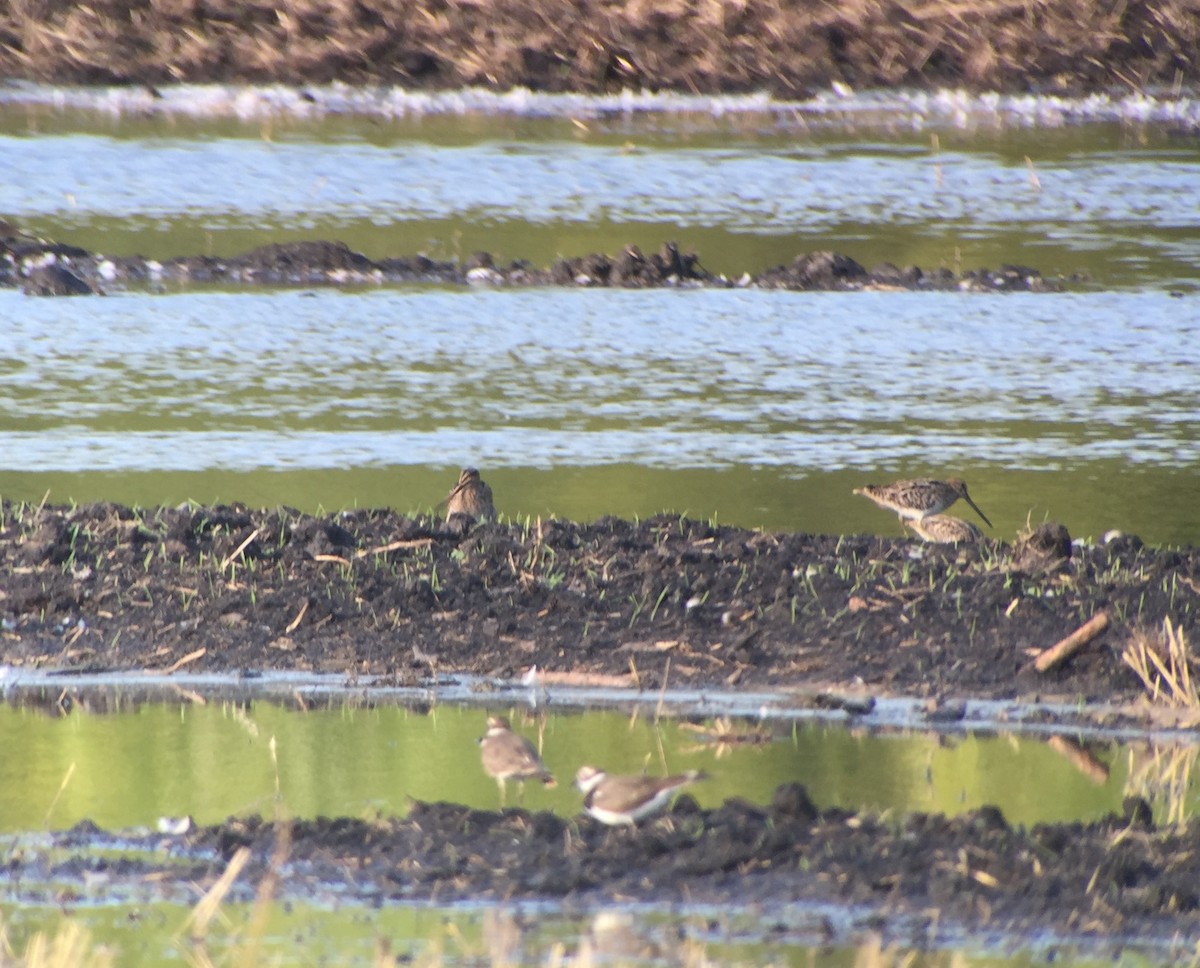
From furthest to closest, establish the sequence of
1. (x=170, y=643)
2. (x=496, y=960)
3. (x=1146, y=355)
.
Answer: (x=1146, y=355) < (x=170, y=643) < (x=496, y=960)

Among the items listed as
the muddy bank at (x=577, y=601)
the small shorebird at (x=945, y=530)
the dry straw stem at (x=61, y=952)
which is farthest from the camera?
the small shorebird at (x=945, y=530)

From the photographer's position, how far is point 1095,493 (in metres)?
12.2

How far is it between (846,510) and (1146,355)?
3.85 metres

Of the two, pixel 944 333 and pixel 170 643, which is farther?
pixel 944 333

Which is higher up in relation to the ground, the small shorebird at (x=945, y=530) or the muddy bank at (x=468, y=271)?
the muddy bank at (x=468, y=271)

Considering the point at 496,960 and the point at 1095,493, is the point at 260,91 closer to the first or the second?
the point at 1095,493

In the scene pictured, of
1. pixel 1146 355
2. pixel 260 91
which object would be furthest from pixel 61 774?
pixel 260 91

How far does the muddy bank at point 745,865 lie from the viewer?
621cm

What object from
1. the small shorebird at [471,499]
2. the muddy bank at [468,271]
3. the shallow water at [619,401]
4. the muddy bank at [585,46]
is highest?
the muddy bank at [585,46]

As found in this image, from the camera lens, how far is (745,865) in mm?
6488

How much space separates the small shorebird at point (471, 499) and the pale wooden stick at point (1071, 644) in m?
2.79

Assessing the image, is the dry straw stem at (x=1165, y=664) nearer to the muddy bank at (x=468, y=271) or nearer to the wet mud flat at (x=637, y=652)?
the wet mud flat at (x=637, y=652)

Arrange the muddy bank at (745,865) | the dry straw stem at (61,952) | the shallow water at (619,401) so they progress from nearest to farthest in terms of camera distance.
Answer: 1. the dry straw stem at (61,952)
2. the muddy bank at (745,865)
3. the shallow water at (619,401)

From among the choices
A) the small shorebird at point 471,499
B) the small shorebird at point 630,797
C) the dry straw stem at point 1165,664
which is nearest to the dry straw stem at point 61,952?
the small shorebird at point 630,797
